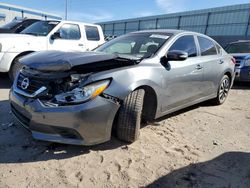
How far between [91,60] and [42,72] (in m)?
0.64

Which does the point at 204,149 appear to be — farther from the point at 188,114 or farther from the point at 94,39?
the point at 94,39

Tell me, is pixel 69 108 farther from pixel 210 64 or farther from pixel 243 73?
pixel 243 73

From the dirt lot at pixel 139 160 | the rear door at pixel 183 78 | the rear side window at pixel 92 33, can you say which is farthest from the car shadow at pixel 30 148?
the rear side window at pixel 92 33

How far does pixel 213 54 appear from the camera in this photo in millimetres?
5359

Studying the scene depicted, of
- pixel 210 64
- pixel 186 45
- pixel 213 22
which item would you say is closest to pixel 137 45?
pixel 186 45

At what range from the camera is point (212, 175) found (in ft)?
9.61

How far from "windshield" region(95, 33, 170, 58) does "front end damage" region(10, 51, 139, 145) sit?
110 cm

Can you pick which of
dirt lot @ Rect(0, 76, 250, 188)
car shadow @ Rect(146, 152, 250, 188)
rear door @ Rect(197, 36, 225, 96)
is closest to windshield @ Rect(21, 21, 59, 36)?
dirt lot @ Rect(0, 76, 250, 188)

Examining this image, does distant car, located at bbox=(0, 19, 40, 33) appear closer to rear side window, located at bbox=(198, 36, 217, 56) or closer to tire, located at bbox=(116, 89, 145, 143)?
rear side window, located at bbox=(198, 36, 217, 56)

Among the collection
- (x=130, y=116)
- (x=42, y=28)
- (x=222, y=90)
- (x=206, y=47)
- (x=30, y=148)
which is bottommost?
(x=30, y=148)

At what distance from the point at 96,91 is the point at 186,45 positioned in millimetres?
2312

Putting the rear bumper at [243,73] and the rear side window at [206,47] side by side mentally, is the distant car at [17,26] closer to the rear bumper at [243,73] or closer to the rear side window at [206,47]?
the rear side window at [206,47]

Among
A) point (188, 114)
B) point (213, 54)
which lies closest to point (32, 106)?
point (188, 114)

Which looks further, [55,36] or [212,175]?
[55,36]
